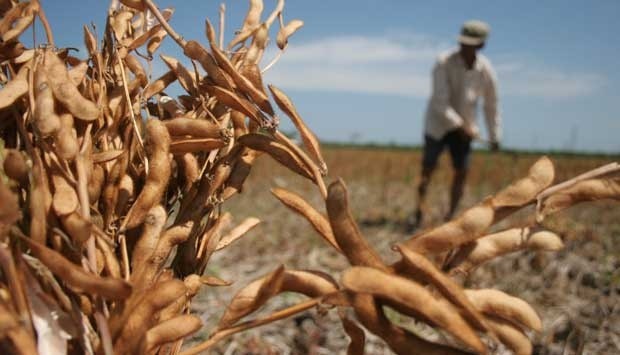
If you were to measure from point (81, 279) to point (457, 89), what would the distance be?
19.1 feet

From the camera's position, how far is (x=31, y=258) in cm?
52

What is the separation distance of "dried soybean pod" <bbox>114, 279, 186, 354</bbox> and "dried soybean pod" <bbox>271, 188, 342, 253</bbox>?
153 mm

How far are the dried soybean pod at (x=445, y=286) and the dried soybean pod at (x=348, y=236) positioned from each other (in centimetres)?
4

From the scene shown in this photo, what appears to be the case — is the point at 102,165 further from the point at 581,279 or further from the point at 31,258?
the point at 581,279

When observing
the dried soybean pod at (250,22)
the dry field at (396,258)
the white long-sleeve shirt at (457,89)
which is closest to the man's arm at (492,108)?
the white long-sleeve shirt at (457,89)

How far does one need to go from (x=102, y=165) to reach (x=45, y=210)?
116mm

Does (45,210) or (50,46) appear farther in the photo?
(50,46)

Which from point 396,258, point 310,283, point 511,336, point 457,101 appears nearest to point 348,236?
point 310,283

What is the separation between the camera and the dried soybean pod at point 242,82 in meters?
0.68

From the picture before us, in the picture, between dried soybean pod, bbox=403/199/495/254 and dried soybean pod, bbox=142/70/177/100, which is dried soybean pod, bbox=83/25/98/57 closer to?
dried soybean pod, bbox=142/70/177/100

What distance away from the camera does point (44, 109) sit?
571mm

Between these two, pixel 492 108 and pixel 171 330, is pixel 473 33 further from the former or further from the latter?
pixel 171 330

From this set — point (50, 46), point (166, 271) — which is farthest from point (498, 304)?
point (50, 46)

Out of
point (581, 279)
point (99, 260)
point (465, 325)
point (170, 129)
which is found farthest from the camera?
point (581, 279)
